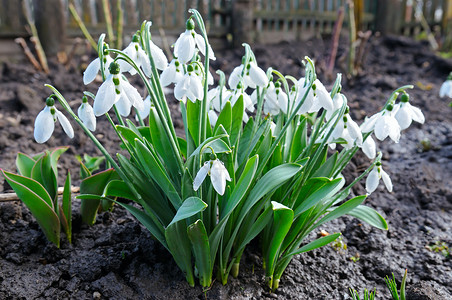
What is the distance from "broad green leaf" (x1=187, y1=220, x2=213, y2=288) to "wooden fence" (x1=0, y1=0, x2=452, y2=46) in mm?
3587

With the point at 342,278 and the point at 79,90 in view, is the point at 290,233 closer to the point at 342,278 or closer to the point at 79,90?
the point at 342,278

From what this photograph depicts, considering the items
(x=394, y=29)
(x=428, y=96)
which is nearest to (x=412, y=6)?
(x=394, y=29)

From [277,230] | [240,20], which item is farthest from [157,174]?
[240,20]

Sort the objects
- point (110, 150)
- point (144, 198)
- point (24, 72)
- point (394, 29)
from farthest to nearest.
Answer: point (394, 29) < point (24, 72) < point (110, 150) < point (144, 198)

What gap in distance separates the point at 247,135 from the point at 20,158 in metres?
1.03

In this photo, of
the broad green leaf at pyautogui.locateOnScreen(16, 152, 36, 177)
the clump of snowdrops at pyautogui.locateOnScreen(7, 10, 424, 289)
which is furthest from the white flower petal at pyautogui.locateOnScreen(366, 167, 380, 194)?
the broad green leaf at pyautogui.locateOnScreen(16, 152, 36, 177)

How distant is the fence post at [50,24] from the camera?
4656 millimetres

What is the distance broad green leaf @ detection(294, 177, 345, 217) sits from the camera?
4.93 feet

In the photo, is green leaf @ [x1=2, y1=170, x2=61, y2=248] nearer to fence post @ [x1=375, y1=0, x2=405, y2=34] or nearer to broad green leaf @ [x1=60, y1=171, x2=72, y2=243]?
broad green leaf @ [x1=60, y1=171, x2=72, y2=243]

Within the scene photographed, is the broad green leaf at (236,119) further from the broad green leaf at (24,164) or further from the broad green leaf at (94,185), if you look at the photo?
the broad green leaf at (24,164)

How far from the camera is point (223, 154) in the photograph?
1.52 m

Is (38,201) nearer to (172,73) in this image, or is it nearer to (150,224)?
(150,224)

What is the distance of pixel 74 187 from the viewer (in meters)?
2.17

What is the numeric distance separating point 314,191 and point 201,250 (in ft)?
1.55
